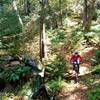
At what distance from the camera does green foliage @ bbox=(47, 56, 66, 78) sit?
1547 cm

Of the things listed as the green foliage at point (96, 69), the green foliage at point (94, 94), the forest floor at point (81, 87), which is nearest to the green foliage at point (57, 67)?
the forest floor at point (81, 87)

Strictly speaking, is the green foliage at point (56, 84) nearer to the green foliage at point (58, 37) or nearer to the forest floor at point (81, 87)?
the forest floor at point (81, 87)

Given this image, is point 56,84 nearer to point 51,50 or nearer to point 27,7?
point 51,50

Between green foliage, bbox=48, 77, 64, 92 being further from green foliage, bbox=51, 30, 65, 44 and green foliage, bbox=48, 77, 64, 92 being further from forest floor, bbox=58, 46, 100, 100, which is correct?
green foliage, bbox=51, 30, 65, 44

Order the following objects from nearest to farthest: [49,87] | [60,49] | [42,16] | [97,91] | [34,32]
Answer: [97,91] < [49,87] < [42,16] < [60,49] < [34,32]

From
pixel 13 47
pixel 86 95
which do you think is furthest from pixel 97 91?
pixel 13 47

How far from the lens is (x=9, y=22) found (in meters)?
23.4

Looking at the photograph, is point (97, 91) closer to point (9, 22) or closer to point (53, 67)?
point (53, 67)

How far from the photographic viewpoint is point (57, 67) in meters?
16.0

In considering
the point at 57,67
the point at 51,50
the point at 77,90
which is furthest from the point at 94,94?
the point at 51,50

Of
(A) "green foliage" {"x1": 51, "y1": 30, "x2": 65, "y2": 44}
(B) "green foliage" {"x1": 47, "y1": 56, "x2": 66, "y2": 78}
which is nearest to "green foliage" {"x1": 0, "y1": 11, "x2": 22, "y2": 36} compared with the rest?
(A) "green foliage" {"x1": 51, "y1": 30, "x2": 65, "y2": 44}

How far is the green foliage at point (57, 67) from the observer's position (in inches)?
609

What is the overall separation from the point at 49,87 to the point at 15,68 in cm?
248

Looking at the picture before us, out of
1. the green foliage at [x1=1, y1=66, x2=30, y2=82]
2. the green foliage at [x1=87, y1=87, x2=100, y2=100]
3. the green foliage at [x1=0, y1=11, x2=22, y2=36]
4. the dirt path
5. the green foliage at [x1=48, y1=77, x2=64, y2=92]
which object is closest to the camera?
the green foliage at [x1=87, y1=87, x2=100, y2=100]
